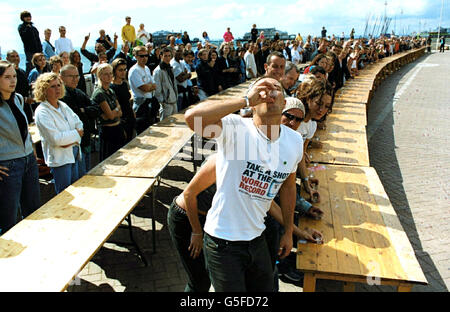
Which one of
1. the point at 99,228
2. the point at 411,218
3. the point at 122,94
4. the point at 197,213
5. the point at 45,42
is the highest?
the point at 45,42

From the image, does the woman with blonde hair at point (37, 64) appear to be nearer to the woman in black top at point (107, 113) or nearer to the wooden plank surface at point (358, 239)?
the woman in black top at point (107, 113)

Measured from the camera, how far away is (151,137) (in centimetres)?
515

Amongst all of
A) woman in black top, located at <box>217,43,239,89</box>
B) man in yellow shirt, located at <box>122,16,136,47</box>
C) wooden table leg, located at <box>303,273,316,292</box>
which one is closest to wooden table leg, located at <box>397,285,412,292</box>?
wooden table leg, located at <box>303,273,316,292</box>

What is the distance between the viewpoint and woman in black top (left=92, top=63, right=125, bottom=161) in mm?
4865

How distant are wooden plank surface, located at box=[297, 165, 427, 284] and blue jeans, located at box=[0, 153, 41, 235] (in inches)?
104

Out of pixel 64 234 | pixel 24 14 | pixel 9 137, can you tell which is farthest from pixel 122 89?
pixel 24 14

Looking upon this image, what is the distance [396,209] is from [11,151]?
513 cm

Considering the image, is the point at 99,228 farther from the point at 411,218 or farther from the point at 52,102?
the point at 411,218

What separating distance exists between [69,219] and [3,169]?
0.98 meters

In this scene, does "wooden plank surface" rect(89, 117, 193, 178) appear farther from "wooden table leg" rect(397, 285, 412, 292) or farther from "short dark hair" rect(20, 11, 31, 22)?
"short dark hair" rect(20, 11, 31, 22)

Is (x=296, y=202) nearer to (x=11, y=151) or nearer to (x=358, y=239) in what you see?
(x=358, y=239)

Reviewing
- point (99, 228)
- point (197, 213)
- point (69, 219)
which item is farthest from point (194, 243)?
point (69, 219)

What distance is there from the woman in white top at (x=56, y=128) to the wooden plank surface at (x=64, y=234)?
→ 442 millimetres

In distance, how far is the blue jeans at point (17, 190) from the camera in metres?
3.28
